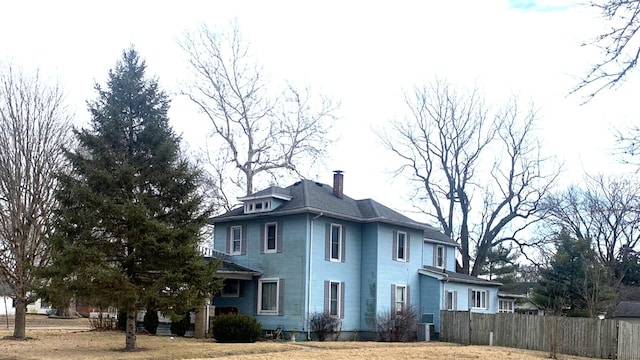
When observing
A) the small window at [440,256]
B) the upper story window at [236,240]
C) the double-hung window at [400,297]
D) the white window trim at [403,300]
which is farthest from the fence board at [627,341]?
the upper story window at [236,240]

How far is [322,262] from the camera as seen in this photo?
3083cm

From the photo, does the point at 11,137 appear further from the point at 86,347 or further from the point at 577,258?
the point at 577,258

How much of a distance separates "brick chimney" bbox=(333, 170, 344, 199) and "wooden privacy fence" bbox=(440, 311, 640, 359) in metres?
8.43

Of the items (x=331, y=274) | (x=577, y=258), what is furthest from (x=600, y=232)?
(x=331, y=274)

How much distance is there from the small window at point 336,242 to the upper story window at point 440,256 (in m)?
10.5

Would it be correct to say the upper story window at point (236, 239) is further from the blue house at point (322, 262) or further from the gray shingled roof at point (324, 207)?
the gray shingled roof at point (324, 207)

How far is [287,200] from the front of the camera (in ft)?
105

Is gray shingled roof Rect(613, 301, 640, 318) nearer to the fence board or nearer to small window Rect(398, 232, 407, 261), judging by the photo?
small window Rect(398, 232, 407, 261)

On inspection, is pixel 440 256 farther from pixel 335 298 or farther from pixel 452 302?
pixel 335 298

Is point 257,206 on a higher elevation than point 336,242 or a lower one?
higher

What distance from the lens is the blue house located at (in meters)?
30.4

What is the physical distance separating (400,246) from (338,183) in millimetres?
4311

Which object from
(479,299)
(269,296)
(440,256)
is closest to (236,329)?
(269,296)

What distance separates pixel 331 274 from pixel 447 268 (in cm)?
1267
